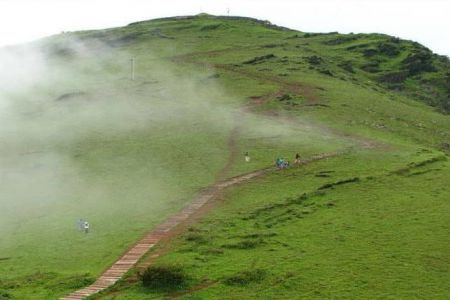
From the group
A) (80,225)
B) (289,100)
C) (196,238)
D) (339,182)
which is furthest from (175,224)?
(289,100)

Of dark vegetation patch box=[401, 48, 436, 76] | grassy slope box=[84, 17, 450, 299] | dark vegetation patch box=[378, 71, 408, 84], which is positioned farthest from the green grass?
dark vegetation patch box=[401, 48, 436, 76]

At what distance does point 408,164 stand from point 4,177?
43.7 m

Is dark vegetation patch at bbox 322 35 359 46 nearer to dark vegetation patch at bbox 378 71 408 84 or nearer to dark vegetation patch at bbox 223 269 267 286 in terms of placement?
dark vegetation patch at bbox 378 71 408 84

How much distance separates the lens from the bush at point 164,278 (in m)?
36.8

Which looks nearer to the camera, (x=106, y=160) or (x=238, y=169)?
(x=238, y=169)

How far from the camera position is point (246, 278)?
122 ft

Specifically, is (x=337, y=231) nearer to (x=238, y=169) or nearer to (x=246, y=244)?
(x=246, y=244)

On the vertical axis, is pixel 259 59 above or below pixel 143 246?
above

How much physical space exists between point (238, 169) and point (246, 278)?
2736 centimetres

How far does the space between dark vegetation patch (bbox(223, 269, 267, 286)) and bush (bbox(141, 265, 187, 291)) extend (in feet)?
8.98

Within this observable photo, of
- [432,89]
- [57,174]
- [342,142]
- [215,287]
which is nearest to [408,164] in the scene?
[342,142]

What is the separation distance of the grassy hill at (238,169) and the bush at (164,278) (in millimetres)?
531

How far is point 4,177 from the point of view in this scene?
69.1 m

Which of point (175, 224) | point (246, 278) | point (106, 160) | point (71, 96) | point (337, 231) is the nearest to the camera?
point (246, 278)
